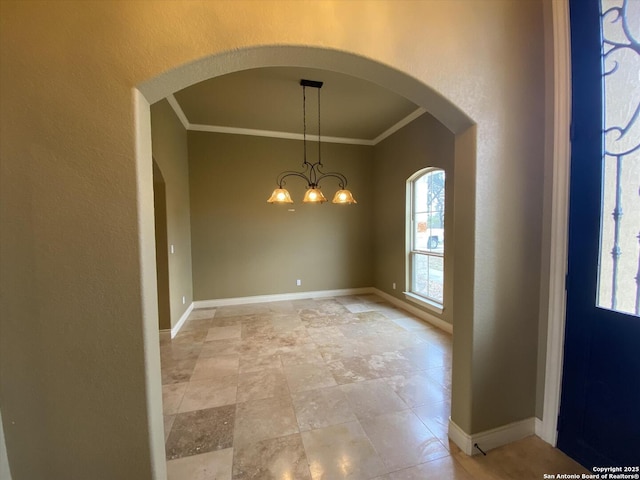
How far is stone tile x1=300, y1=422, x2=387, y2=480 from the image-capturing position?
1570 mm

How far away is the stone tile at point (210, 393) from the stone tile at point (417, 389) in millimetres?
1500

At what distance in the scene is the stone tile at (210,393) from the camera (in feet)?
7.32

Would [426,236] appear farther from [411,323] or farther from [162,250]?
[162,250]

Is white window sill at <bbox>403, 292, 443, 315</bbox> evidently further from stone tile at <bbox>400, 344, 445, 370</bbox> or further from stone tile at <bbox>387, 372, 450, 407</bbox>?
stone tile at <bbox>387, 372, 450, 407</bbox>

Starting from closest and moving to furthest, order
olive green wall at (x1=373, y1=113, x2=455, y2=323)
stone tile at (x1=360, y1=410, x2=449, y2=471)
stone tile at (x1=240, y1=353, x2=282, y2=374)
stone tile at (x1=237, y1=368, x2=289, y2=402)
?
stone tile at (x1=360, y1=410, x2=449, y2=471)
stone tile at (x1=237, y1=368, x2=289, y2=402)
stone tile at (x1=240, y1=353, x2=282, y2=374)
olive green wall at (x1=373, y1=113, x2=455, y2=323)

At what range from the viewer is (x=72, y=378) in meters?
1.13

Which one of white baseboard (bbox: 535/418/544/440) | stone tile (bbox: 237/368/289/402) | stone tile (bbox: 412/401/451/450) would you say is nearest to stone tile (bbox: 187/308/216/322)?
stone tile (bbox: 237/368/289/402)

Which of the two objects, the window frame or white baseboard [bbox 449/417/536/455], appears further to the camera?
the window frame

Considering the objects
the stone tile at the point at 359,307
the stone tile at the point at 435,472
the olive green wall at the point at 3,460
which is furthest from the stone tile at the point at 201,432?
the stone tile at the point at 359,307

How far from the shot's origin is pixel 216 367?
9.27 ft

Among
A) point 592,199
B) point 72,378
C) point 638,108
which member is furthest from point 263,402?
point 638,108

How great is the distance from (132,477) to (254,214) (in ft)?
13.7

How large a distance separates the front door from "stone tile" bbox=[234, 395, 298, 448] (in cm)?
186

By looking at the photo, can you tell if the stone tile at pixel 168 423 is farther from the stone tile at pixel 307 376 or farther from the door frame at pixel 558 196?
the door frame at pixel 558 196
